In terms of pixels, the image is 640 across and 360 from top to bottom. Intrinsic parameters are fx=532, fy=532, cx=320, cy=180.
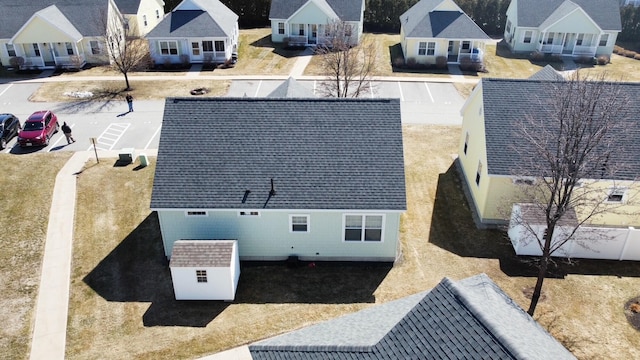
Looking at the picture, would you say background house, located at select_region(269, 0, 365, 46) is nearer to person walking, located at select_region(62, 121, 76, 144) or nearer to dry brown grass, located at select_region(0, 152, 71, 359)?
person walking, located at select_region(62, 121, 76, 144)

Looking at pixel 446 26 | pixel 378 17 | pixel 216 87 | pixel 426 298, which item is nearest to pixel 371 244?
pixel 426 298

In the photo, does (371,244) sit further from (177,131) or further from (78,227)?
(78,227)

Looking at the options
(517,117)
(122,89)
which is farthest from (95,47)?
(517,117)

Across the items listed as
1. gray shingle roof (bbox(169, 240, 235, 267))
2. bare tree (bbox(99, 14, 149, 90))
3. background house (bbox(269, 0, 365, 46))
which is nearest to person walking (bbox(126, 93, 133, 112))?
bare tree (bbox(99, 14, 149, 90))

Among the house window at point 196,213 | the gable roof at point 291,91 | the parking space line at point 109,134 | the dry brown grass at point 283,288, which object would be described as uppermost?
the gable roof at point 291,91

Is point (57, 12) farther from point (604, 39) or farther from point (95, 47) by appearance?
point (604, 39)

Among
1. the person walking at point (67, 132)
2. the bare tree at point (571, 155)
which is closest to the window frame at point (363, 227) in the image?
the bare tree at point (571, 155)

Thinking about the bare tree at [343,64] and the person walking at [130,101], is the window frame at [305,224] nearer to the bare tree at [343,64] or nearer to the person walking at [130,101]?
the bare tree at [343,64]
